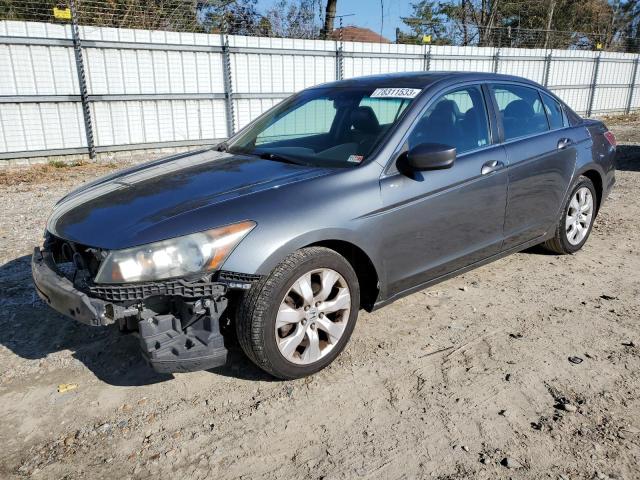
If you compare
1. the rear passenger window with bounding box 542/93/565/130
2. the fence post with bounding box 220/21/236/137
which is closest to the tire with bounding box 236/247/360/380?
the rear passenger window with bounding box 542/93/565/130

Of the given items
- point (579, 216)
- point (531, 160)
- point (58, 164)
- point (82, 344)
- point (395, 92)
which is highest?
point (395, 92)

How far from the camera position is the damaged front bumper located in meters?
2.48

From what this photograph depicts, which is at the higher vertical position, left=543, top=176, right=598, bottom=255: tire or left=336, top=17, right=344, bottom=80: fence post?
left=336, top=17, right=344, bottom=80: fence post

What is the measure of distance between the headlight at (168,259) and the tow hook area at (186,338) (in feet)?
0.64

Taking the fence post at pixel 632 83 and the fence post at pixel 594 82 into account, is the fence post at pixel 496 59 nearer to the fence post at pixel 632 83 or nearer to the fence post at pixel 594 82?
the fence post at pixel 594 82

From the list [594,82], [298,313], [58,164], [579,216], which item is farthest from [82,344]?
[594,82]

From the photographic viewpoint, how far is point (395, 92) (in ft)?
11.9

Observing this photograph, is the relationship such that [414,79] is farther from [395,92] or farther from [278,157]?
[278,157]

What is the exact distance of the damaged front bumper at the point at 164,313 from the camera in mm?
2477

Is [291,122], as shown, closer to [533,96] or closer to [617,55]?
[533,96]

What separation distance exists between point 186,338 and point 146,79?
32.5ft

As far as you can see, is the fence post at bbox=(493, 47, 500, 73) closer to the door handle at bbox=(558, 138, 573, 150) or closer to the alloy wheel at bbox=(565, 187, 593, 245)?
the alloy wheel at bbox=(565, 187, 593, 245)

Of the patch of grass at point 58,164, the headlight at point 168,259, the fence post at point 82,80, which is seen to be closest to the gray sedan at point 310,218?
the headlight at point 168,259

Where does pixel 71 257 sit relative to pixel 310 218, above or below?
below
